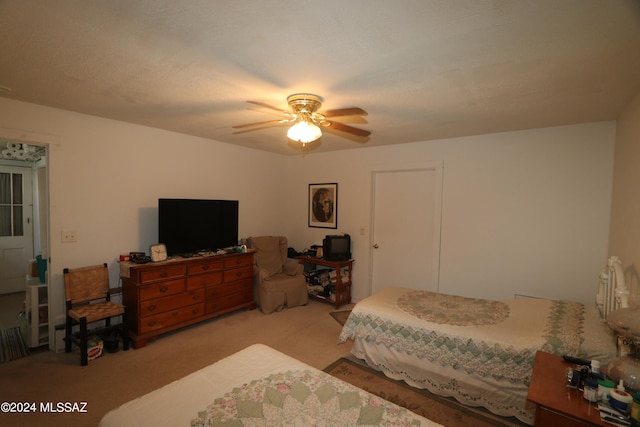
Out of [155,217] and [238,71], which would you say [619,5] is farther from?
[155,217]

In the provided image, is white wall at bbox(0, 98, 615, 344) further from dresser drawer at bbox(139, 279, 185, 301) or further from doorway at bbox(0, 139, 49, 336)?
doorway at bbox(0, 139, 49, 336)

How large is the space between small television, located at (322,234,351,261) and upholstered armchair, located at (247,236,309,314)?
1.74 feet

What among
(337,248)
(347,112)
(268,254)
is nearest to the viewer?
(347,112)

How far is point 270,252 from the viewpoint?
4.74 m

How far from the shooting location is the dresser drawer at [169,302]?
126 inches

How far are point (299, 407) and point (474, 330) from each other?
1.63 metres

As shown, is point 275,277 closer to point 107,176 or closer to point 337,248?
point 337,248

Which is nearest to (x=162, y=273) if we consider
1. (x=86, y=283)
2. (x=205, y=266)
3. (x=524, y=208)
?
(x=205, y=266)

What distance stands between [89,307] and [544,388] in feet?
12.5

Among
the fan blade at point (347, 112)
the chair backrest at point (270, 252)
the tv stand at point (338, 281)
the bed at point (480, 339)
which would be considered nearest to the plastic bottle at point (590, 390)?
the bed at point (480, 339)

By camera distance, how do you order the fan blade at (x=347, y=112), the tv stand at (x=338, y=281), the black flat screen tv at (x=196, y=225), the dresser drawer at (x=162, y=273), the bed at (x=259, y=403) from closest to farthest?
the bed at (x=259, y=403)
the fan blade at (x=347, y=112)
the dresser drawer at (x=162, y=273)
the black flat screen tv at (x=196, y=225)
the tv stand at (x=338, y=281)

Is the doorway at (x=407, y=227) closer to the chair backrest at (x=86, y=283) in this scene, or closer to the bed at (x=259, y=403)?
the bed at (x=259, y=403)

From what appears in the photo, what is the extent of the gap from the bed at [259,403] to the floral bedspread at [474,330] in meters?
1.15

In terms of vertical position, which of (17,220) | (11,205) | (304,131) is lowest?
(17,220)
